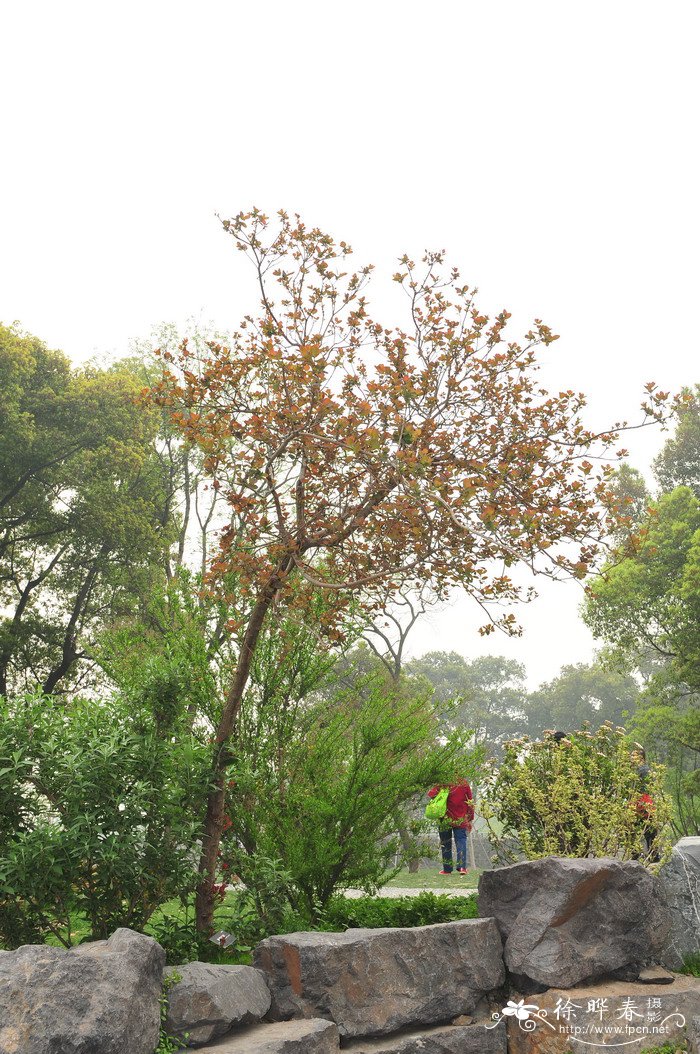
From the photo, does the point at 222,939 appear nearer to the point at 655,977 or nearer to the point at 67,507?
the point at 655,977

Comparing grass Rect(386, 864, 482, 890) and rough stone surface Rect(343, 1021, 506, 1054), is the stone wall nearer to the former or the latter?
rough stone surface Rect(343, 1021, 506, 1054)

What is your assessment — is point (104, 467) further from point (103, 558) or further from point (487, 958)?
point (487, 958)

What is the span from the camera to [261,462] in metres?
6.73

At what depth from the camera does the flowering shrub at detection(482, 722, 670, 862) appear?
24.5 ft

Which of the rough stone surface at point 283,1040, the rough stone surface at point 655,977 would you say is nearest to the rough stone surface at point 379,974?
the rough stone surface at point 283,1040

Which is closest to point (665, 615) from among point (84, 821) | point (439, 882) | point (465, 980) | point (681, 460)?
point (681, 460)

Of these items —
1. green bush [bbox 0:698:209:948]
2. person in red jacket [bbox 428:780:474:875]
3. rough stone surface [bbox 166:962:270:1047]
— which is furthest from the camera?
person in red jacket [bbox 428:780:474:875]

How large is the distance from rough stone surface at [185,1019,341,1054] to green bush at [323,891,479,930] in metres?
1.23

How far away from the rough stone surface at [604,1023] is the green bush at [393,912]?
81 cm

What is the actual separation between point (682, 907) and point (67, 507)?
57.3 feet

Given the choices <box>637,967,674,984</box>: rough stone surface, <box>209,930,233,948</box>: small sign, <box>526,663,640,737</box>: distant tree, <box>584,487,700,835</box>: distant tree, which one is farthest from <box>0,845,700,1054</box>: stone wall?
<box>526,663,640,737</box>: distant tree

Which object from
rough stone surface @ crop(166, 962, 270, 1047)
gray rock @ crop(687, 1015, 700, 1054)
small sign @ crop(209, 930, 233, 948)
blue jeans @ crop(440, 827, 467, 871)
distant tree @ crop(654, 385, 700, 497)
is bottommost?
gray rock @ crop(687, 1015, 700, 1054)

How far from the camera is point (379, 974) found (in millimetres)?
5945

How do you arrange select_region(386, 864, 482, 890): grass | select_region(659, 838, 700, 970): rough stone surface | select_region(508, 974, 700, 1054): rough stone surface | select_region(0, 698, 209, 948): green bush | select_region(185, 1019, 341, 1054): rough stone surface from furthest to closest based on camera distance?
1. select_region(386, 864, 482, 890): grass
2. select_region(659, 838, 700, 970): rough stone surface
3. select_region(508, 974, 700, 1054): rough stone surface
4. select_region(0, 698, 209, 948): green bush
5. select_region(185, 1019, 341, 1054): rough stone surface
